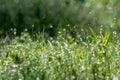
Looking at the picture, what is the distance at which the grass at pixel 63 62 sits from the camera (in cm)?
330

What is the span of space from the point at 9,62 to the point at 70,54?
0.49m

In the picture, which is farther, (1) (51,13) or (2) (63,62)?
(1) (51,13)

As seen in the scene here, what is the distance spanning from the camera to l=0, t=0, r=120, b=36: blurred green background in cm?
592

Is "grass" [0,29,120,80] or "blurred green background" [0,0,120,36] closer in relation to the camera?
"grass" [0,29,120,80]

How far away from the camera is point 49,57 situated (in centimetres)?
363

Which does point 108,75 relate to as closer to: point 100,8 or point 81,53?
point 81,53

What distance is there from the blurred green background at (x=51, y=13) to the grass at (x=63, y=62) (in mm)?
1758

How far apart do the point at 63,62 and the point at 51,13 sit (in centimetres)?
279

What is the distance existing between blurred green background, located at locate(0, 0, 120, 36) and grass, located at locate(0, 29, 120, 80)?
1.76m

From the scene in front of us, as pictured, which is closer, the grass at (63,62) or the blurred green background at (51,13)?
the grass at (63,62)

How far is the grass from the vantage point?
3.30 metres

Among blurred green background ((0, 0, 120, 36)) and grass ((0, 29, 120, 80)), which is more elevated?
blurred green background ((0, 0, 120, 36))

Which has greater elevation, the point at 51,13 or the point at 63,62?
the point at 51,13

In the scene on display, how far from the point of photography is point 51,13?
6.21 metres
